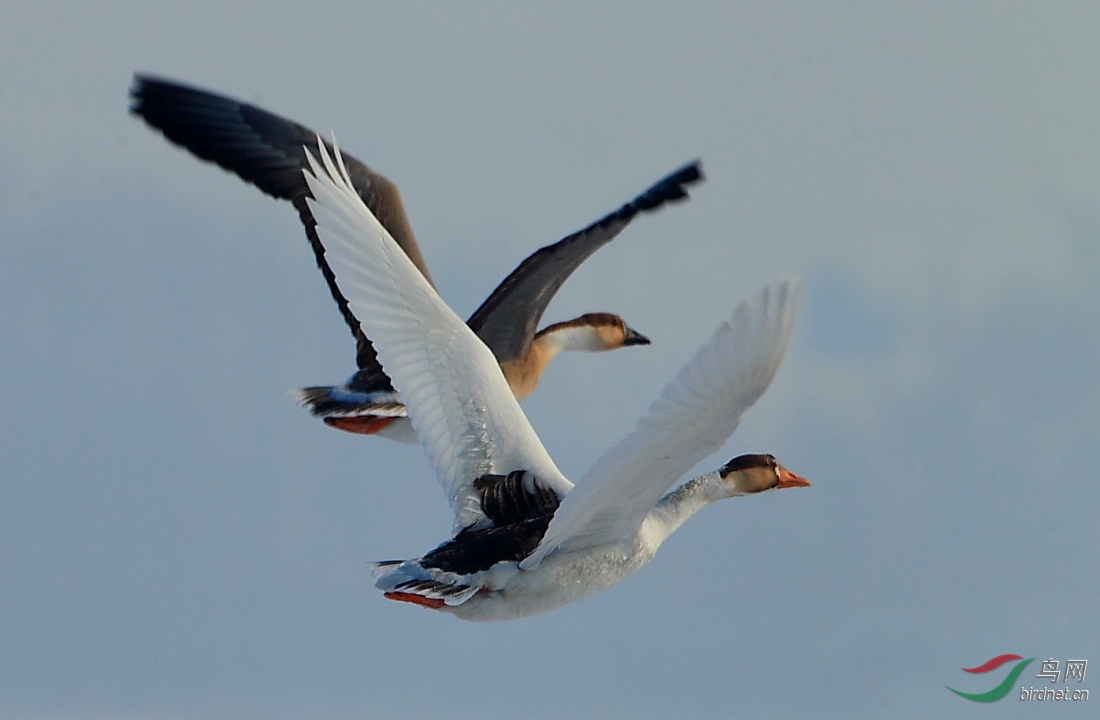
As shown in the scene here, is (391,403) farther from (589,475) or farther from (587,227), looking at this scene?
(589,475)

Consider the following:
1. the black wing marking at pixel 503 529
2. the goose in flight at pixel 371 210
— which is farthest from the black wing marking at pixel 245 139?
the black wing marking at pixel 503 529

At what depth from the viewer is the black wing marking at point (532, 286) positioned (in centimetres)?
1173

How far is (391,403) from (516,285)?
1.68 m

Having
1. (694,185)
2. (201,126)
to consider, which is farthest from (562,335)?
(201,126)

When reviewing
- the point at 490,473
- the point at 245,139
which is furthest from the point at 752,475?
the point at 245,139

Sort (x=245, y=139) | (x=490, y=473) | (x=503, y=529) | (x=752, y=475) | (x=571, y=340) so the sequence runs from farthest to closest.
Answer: (x=571, y=340), (x=245, y=139), (x=752, y=475), (x=490, y=473), (x=503, y=529)

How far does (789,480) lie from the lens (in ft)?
28.8

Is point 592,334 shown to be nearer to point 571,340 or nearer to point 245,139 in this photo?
point 571,340

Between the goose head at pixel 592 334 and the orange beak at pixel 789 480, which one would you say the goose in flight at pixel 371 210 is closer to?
the goose head at pixel 592 334

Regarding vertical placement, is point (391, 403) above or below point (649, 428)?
above

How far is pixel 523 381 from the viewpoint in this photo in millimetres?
12047

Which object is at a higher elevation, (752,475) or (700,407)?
(752,475)

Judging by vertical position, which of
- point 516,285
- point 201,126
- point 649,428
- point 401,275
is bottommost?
point 649,428

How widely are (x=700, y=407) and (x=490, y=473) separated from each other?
2.47 meters
